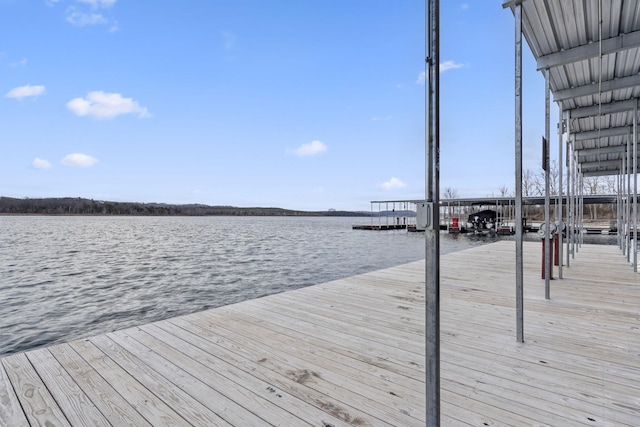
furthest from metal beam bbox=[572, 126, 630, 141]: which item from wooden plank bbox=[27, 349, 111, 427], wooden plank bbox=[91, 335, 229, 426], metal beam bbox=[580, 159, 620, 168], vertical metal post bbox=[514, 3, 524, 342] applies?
wooden plank bbox=[27, 349, 111, 427]

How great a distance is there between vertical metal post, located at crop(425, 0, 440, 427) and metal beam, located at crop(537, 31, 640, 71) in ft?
11.1

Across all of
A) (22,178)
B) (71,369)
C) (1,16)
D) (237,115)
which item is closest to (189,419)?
(71,369)

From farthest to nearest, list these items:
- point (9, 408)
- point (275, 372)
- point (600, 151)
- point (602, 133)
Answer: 1. point (600, 151)
2. point (602, 133)
3. point (275, 372)
4. point (9, 408)

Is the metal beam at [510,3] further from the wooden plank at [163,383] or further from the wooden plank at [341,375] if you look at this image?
the wooden plank at [163,383]

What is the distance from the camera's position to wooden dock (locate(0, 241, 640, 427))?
1.59m

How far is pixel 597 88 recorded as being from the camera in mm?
4469

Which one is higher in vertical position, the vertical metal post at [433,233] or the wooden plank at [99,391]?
the vertical metal post at [433,233]

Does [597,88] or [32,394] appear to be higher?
[597,88]

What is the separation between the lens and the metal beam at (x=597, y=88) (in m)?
4.23

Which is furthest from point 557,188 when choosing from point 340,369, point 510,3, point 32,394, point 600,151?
point 32,394

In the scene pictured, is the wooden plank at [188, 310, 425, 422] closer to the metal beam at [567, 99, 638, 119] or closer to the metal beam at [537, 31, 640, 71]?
the metal beam at [537, 31, 640, 71]

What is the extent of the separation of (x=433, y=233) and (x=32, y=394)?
2386mm

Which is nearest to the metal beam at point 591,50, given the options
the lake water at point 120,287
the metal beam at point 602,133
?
the metal beam at point 602,133

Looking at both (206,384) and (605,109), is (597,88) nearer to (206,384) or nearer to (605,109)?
(605,109)
